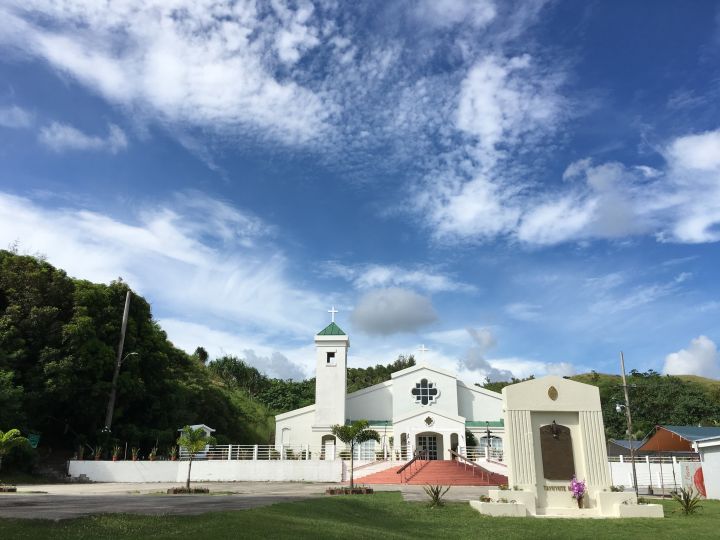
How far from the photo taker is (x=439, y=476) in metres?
25.5

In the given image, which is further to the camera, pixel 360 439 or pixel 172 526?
pixel 360 439

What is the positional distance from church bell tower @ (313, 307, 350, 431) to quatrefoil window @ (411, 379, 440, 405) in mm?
5171

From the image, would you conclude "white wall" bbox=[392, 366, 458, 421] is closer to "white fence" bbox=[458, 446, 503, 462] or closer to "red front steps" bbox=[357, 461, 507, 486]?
"white fence" bbox=[458, 446, 503, 462]

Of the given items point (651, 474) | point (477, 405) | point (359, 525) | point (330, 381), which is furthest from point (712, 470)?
point (330, 381)

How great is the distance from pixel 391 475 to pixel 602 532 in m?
16.5

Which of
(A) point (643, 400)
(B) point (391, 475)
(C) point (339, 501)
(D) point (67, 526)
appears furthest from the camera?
(A) point (643, 400)

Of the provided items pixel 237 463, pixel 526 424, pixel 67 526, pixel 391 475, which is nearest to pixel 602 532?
pixel 526 424

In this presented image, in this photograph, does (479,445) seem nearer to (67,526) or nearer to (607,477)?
(607,477)

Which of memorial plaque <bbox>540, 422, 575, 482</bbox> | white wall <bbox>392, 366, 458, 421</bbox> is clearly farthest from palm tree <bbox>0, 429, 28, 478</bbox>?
white wall <bbox>392, 366, 458, 421</bbox>

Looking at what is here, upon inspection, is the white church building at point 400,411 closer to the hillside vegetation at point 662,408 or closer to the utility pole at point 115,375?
the utility pole at point 115,375

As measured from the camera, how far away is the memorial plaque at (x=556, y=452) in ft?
48.4

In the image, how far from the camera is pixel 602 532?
10.9m

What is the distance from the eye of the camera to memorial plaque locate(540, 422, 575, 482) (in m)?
14.7

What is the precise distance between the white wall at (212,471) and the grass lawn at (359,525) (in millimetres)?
12626
